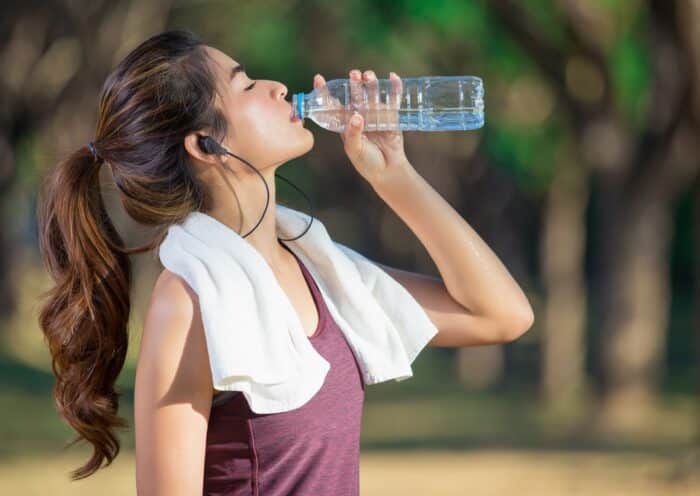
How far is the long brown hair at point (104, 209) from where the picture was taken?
3344mm

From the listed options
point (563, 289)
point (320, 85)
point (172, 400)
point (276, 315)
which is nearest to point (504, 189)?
point (563, 289)

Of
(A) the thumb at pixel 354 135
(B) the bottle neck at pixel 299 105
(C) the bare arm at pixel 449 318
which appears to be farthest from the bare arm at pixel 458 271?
(B) the bottle neck at pixel 299 105

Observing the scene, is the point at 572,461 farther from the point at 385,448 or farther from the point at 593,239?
the point at 593,239

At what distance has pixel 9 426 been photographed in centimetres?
1711

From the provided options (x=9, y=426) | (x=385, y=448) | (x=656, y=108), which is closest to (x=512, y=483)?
(x=385, y=448)

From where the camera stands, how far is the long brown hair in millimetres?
3344

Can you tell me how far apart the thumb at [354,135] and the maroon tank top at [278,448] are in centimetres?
64

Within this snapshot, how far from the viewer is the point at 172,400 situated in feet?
9.88

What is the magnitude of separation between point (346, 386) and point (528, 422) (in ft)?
49.1

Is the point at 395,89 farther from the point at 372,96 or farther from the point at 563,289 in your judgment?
the point at 563,289

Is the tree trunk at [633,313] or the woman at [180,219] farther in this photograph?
the tree trunk at [633,313]

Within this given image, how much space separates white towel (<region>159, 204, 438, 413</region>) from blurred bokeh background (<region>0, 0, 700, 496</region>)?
16.5 inches

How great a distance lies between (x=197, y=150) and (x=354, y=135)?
0.41m

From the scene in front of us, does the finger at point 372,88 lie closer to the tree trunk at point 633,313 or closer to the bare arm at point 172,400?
the bare arm at point 172,400
